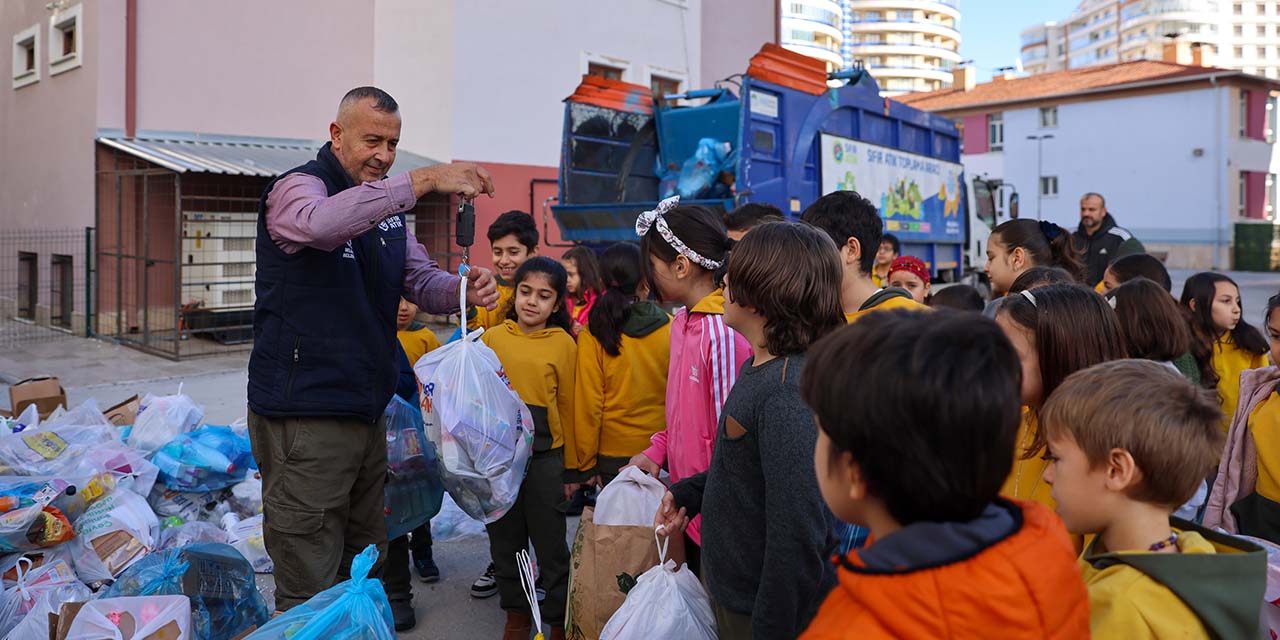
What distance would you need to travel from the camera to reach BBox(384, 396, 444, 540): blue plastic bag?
3729 mm

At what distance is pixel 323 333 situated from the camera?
2.85 metres

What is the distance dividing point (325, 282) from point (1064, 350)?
2032 mm

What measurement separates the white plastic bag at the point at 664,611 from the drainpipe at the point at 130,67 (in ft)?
39.6

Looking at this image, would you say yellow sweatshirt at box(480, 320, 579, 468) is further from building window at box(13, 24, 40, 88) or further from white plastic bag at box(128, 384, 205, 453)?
building window at box(13, 24, 40, 88)

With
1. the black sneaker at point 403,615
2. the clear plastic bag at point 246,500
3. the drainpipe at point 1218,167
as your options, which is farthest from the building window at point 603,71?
the drainpipe at point 1218,167

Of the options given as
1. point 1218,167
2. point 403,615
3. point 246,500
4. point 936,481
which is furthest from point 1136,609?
point 1218,167

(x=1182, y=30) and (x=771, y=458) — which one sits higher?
(x=1182, y=30)

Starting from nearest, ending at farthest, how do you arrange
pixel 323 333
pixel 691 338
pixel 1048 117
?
1. pixel 323 333
2. pixel 691 338
3. pixel 1048 117

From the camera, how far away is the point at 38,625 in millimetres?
3287

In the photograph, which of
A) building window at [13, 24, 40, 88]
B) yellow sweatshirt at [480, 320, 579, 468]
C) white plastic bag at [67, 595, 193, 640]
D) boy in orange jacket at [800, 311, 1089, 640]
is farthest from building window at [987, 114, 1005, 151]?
boy in orange jacket at [800, 311, 1089, 640]

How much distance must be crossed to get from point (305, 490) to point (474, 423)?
575 millimetres

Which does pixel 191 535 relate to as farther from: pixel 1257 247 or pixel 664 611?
pixel 1257 247

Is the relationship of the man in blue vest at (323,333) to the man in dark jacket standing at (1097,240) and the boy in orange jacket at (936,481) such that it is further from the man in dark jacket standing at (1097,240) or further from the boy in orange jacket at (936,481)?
the man in dark jacket standing at (1097,240)

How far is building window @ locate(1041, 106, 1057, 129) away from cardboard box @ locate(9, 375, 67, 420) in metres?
39.6
